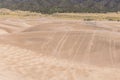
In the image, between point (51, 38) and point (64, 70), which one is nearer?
point (64, 70)

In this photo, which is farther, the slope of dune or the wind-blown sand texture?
the wind-blown sand texture

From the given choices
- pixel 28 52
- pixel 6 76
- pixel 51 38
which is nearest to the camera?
pixel 6 76

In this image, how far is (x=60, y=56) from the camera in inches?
432

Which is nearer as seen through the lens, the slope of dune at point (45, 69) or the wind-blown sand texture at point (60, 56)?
the slope of dune at point (45, 69)

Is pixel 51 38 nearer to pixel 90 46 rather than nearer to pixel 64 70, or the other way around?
pixel 90 46

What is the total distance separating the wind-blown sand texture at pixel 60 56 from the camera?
8812 millimetres

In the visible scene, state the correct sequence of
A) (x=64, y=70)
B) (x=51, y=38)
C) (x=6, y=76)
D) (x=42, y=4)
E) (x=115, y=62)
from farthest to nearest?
(x=42, y=4) → (x=51, y=38) → (x=115, y=62) → (x=64, y=70) → (x=6, y=76)

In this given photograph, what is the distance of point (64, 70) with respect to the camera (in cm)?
912

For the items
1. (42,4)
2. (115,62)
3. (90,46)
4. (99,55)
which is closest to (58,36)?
(90,46)

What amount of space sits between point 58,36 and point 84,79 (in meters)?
4.73

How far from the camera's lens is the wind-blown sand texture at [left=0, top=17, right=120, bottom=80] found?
8.81m

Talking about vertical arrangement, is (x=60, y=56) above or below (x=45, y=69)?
below

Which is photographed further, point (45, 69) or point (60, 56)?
point (60, 56)

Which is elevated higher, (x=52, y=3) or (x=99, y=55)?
(x=99, y=55)
